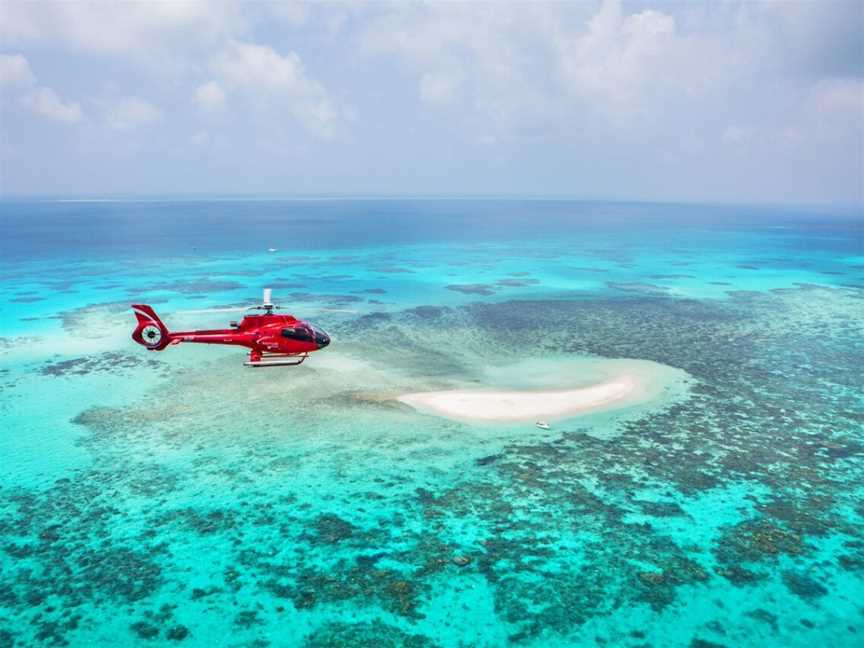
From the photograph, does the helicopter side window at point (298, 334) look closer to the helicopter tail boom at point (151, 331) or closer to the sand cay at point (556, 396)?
the helicopter tail boom at point (151, 331)

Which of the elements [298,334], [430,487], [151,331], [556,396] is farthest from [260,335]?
[556,396]

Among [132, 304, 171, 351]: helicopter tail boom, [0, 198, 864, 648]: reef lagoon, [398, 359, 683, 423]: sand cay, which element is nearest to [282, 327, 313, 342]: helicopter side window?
[0, 198, 864, 648]: reef lagoon

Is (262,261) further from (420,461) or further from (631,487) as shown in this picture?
(631,487)

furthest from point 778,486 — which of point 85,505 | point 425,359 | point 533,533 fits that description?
point 85,505

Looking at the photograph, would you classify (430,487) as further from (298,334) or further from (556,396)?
(556,396)

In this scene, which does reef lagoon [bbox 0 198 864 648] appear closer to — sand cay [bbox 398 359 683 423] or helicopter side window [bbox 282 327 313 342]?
sand cay [bbox 398 359 683 423]
